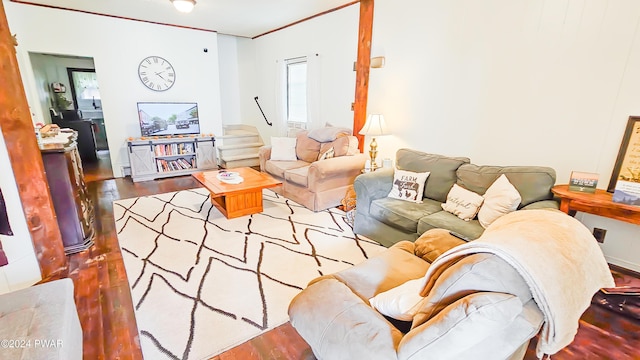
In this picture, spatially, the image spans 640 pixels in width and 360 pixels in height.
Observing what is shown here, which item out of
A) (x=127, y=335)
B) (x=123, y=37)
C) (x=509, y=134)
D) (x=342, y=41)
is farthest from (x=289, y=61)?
(x=127, y=335)

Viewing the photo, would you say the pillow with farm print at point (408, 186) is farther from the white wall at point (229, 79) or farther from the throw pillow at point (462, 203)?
the white wall at point (229, 79)

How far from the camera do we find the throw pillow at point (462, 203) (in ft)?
7.53

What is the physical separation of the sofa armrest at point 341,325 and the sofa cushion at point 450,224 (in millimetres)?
1256

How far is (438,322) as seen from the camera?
84cm

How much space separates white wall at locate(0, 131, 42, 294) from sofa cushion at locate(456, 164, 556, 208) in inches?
135

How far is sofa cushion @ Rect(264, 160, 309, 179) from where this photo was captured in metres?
3.93

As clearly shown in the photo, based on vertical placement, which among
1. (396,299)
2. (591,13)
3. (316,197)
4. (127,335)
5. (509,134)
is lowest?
(127,335)

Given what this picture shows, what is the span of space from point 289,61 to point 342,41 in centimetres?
133

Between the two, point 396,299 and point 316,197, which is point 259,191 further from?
point 396,299


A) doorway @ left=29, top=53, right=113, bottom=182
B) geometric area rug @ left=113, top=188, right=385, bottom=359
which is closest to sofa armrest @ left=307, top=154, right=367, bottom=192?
geometric area rug @ left=113, top=188, right=385, bottom=359

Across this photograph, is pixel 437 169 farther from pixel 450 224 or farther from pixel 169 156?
pixel 169 156

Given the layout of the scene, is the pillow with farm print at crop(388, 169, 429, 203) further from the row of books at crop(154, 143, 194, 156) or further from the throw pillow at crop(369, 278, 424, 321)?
the row of books at crop(154, 143, 194, 156)

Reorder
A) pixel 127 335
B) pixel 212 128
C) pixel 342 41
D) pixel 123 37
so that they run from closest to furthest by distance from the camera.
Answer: pixel 127 335
pixel 342 41
pixel 123 37
pixel 212 128

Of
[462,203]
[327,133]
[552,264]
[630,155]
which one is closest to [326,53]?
[327,133]
